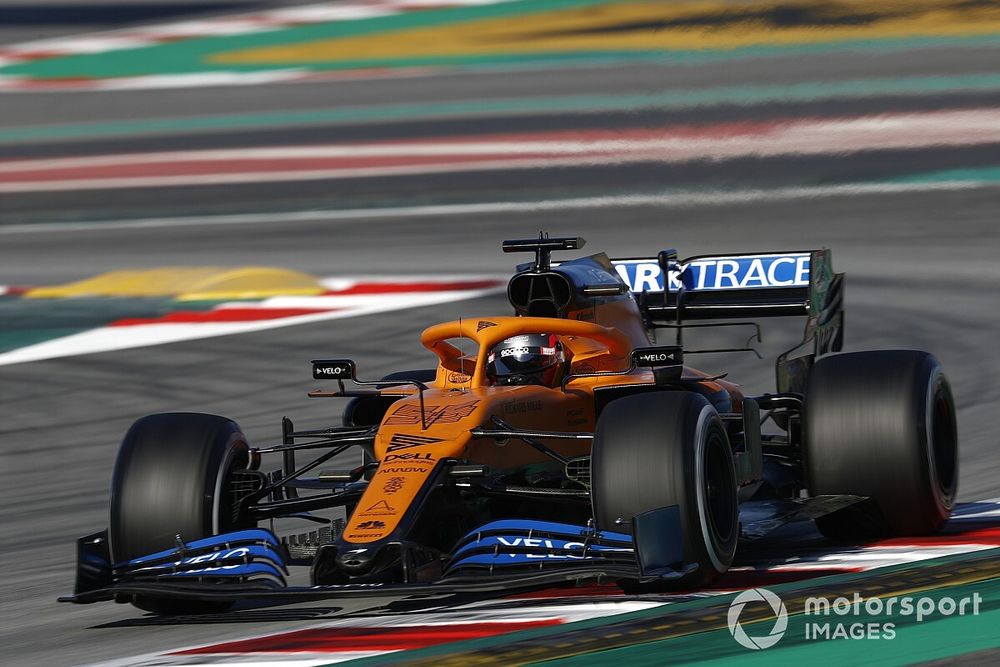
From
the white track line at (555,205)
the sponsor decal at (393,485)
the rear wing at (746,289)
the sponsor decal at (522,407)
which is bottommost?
the sponsor decal at (393,485)

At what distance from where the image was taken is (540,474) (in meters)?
7.54

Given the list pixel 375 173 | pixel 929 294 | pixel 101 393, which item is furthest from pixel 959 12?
pixel 101 393

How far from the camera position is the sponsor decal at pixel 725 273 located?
9859mm

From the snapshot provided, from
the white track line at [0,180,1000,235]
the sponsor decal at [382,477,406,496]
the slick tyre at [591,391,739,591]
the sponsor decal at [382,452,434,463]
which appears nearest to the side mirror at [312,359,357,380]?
the sponsor decal at [382,452,434,463]

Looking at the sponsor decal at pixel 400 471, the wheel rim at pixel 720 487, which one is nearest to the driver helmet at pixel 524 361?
the sponsor decal at pixel 400 471

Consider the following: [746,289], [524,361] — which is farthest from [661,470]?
[746,289]

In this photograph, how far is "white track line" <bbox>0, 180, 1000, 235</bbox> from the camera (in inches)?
832

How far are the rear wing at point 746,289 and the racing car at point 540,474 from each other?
691mm

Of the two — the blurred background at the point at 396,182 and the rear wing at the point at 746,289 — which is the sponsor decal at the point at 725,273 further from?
the blurred background at the point at 396,182

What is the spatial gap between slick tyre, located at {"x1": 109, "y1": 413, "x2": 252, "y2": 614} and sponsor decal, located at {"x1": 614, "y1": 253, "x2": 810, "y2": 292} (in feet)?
11.3

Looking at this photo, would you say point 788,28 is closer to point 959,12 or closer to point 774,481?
point 959,12

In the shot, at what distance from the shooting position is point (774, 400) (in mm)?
8688

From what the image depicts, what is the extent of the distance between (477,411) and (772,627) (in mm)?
1904

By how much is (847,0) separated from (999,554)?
66.1 ft
